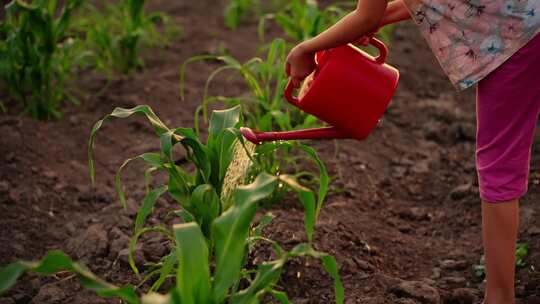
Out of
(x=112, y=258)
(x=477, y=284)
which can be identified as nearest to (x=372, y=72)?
(x=477, y=284)

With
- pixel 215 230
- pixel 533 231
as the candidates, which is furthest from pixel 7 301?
pixel 533 231

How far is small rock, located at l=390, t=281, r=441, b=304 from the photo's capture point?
2182mm

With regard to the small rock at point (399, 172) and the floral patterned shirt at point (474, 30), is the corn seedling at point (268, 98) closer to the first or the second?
the small rock at point (399, 172)

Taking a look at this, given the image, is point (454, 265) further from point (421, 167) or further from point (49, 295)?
point (49, 295)

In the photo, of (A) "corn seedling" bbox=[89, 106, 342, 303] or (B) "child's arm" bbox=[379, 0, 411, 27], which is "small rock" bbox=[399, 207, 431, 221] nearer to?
(A) "corn seedling" bbox=[89, 106, 342, 303]

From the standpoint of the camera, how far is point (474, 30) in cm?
192

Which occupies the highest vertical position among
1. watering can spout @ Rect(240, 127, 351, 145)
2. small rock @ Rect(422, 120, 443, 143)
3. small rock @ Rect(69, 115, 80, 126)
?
watering can spout @ Rect(240, 127, 351, 145)

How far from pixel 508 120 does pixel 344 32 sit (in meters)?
0.44

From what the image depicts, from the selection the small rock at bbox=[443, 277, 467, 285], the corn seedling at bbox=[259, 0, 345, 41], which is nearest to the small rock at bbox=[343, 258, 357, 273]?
the small rock at bbox=[443, 277, 467, 285]

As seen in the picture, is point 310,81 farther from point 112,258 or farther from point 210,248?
point 112,258

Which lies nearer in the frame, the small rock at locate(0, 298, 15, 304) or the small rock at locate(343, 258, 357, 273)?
the small rock at locate(0, 298, 15, 304)

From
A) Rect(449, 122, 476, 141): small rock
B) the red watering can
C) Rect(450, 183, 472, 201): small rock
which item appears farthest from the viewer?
Rect(449, 122, 476, 141): small rock

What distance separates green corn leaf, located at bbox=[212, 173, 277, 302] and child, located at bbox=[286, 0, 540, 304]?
0.42 m

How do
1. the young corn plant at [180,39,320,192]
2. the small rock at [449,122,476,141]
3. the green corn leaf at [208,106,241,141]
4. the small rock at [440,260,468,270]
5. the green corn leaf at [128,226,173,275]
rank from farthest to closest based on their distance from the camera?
1. the small rock at [449,122,476,141]
2. the young corn plant at [180,39,320,192]
3. the small rock at [440,260,468,270]
4. the green corn leaf at [208,106,241,141]
5. the green corn leaf at [128,226,173,275]
